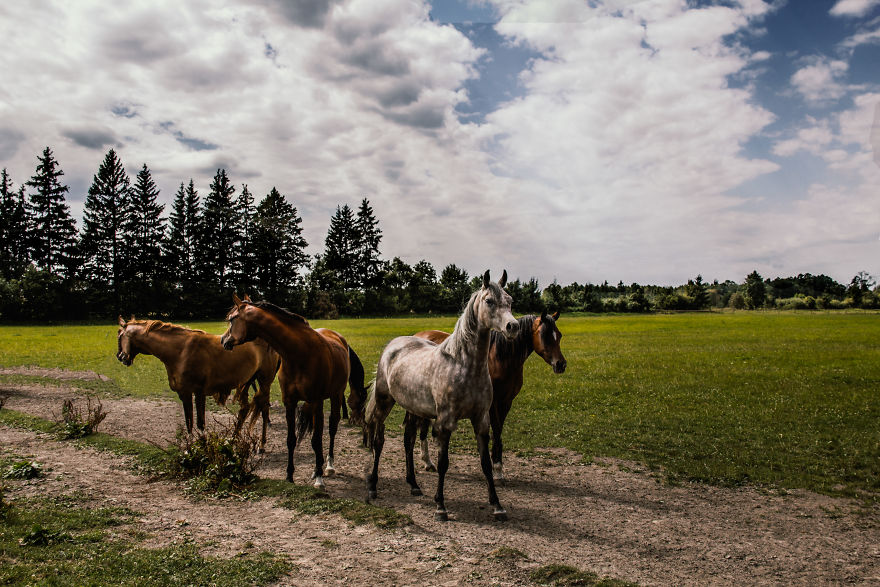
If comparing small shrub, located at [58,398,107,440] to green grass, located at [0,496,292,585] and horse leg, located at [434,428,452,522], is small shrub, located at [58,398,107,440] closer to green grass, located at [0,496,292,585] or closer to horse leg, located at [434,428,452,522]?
green grass, located at [0,496,292,585]

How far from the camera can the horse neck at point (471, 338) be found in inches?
229

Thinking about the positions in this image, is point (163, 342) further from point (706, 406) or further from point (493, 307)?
point (706, 406)

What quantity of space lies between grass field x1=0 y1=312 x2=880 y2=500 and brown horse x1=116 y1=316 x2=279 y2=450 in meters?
4.40

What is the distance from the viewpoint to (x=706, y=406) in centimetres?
1284

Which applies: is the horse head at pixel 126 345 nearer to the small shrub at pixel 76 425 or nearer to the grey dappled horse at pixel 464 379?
the small shrub at pixel 76 425

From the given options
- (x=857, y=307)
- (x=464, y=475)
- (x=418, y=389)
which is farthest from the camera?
(x=857, y=307)

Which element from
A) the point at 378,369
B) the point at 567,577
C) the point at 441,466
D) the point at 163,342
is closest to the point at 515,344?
the point at 378,369

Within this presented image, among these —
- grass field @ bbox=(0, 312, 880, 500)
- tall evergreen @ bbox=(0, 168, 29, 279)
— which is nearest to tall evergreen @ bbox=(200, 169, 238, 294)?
tall evergreen @ bbox=(0, 168, 29, 279)

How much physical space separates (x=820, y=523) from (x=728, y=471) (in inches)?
75.3

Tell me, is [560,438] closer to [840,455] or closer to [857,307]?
[840,455]

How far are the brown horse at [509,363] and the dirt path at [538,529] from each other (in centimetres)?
68

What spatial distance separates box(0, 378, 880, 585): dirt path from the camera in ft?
15.0

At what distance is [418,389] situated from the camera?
244 inches

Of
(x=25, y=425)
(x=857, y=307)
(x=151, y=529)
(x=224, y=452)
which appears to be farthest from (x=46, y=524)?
(x=857, y=307)
